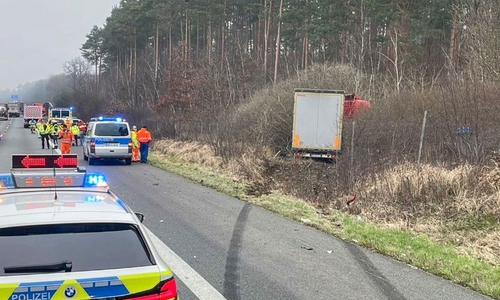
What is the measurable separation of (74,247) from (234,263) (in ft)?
12.4

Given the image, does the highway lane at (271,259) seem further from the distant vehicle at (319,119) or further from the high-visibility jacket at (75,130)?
the high-visibility jacket at (75,130)

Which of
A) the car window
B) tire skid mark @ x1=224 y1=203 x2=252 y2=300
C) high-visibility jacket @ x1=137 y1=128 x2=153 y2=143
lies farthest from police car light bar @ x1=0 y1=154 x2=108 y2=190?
high-visibility jacket @ x1=137 y1=128 x2=153 y2=143

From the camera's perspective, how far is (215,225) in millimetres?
9125

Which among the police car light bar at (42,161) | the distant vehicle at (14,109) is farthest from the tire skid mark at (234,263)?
the distant vehicle at (14,109)

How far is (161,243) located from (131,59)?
5921cm

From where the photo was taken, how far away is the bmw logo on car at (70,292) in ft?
9.36

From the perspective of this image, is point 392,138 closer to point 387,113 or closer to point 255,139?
point 387,113

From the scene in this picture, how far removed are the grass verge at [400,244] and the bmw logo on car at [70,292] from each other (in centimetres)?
463

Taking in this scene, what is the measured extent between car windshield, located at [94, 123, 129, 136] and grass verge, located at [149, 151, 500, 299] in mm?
9141

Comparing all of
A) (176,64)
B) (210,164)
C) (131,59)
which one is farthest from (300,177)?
(131,59)

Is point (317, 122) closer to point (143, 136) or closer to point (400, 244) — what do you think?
point (143, 136)

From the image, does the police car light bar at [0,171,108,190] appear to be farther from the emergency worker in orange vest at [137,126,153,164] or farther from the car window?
the emergency worker in orange vest at [137,126,153,164]

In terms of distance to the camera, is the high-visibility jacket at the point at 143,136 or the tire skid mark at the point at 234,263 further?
the high-visibility jacket at the point at 143,136

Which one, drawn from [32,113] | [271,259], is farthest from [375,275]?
[32,113]
